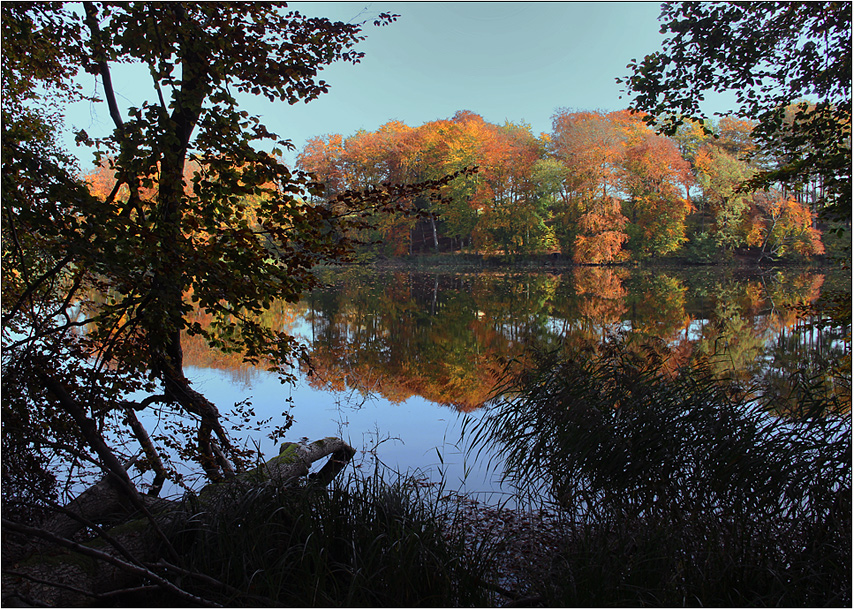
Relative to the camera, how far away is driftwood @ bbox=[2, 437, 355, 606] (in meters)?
2.08

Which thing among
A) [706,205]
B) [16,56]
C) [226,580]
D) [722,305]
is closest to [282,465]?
[226,580]

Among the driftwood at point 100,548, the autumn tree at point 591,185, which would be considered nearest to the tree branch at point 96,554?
the driftwood at point 100,548

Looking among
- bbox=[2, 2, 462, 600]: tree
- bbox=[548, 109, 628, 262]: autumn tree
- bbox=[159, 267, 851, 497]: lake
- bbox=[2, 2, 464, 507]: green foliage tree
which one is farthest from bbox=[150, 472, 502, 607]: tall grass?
bbox=[548, 109, 628, 262]: autumn tree

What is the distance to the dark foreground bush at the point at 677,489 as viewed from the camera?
2.37 m

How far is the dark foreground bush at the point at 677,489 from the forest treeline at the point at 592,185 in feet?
76.4

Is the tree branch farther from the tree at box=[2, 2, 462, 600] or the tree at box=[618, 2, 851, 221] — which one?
the tree at box=[618, 2, 851, 221]

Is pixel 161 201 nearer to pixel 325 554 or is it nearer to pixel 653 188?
pixel 325 554

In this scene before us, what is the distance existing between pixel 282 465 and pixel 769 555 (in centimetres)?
286

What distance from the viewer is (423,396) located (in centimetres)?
693

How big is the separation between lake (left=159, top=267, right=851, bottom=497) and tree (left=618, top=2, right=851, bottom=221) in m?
1.26

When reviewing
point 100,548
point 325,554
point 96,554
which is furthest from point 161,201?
point 325,554

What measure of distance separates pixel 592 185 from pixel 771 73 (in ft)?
85.8

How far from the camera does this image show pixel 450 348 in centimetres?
984

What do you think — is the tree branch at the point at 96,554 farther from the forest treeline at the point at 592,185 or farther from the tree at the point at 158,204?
the forest treeline at the point at 592,185
